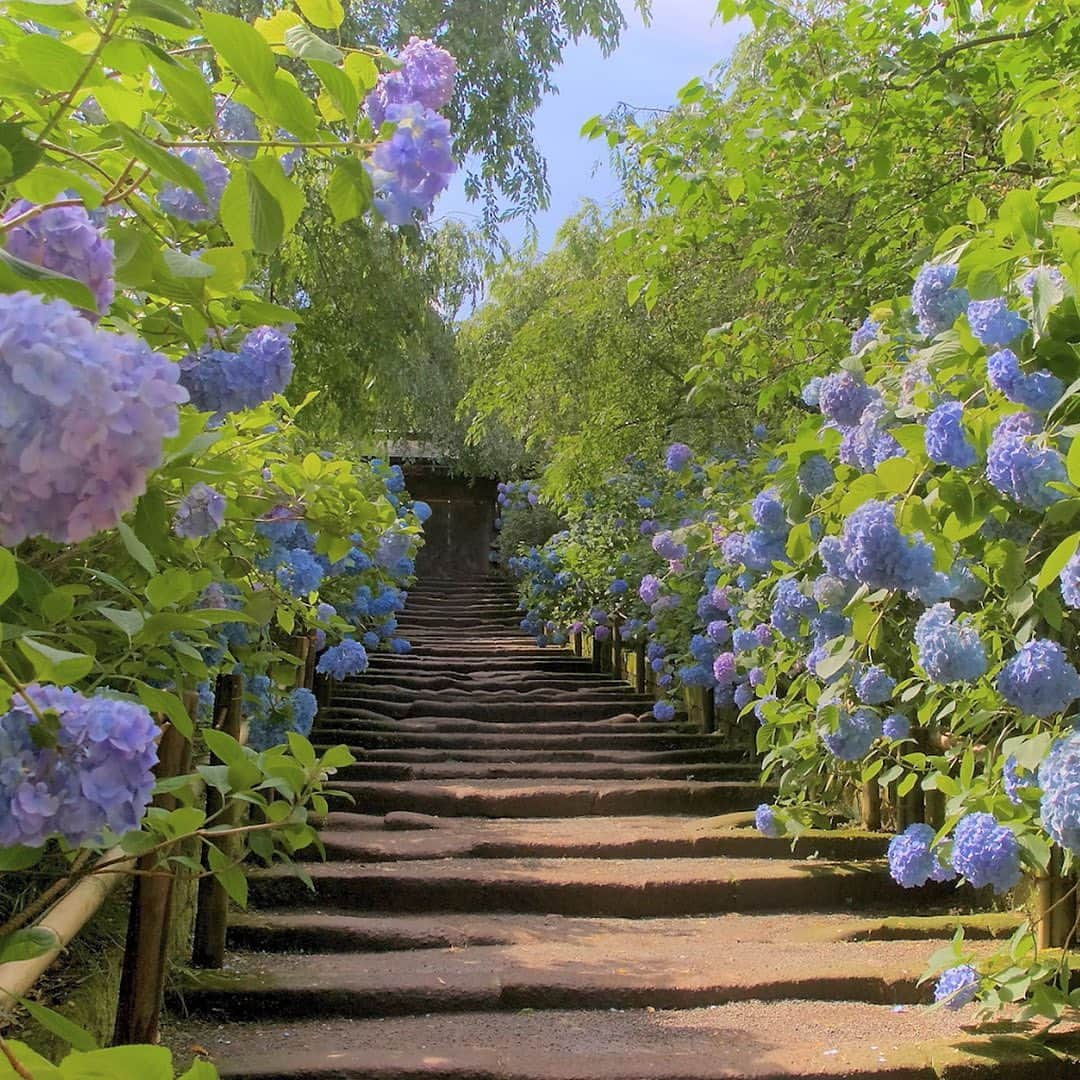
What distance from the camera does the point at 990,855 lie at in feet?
6.77

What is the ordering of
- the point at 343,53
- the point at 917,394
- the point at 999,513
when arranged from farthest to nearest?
the point at 917,394 < the point at 999,513 < the point at 343,53

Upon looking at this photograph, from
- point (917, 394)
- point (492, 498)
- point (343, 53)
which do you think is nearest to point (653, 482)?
point (917, 394)

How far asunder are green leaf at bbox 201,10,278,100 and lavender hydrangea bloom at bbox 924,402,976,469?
1087 mm

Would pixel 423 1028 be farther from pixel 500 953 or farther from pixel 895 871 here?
pixel 895 871

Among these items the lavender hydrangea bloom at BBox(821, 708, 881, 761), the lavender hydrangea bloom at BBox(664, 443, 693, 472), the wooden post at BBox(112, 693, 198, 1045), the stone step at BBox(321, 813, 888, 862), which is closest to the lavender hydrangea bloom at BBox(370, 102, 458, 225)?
the wooden post at BBox(112, 693, 198, 1045)

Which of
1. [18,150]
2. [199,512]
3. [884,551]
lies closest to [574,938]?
[884,551]

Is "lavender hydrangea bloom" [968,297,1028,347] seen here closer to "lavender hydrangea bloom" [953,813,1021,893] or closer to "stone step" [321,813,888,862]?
"lavender hydrangea bloom" [953,813,1021,893]

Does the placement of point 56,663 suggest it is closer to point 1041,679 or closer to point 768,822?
point 1041,679

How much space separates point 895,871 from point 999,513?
3.68 ft

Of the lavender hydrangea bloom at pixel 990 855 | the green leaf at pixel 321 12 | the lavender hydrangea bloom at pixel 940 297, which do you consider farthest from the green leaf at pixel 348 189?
the lavender hydrangea bloom at pixel 990 855

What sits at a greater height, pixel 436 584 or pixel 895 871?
pixel 436 584

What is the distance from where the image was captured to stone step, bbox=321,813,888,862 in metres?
4.06

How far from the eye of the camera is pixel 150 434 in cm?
56

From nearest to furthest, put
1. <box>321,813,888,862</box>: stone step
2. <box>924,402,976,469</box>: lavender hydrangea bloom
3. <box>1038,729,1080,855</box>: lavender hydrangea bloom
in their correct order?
1. <box>1038,729,1080,855</box>: lavender hydrangea bloom
2. <box>924,402,976,469</box>: lavender hydrangea bloom
3. <box>321,813,888,862</box>: stone step
